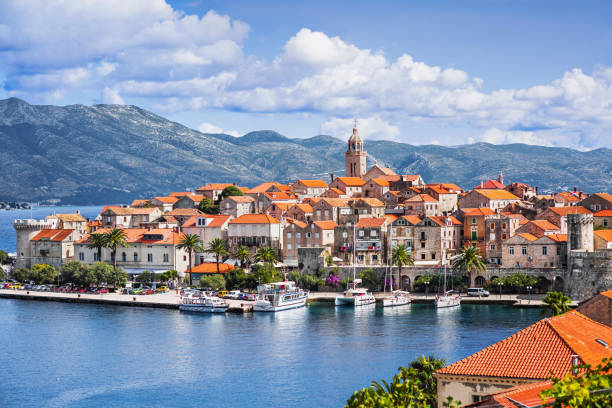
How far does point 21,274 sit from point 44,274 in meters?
4.82

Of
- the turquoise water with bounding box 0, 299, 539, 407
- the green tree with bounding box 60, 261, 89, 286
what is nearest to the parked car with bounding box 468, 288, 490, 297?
the turquoise water with bounding box 0, 299, 539, 407

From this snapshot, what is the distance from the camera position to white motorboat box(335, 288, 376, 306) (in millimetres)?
90938

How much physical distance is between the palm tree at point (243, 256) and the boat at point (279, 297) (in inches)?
386

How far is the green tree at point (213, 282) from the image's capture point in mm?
98250

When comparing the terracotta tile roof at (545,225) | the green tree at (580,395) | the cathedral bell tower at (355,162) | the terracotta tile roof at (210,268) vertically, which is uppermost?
the cathedral bell tower at (355,162)

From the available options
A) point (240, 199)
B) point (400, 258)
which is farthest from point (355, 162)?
point (400, 258)

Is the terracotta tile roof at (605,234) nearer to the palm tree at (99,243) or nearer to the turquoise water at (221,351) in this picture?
the turquoise water at (221,351)

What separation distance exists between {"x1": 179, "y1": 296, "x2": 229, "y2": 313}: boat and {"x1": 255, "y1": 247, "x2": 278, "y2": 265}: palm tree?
1163cm

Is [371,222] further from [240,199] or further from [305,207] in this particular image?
[240,199]

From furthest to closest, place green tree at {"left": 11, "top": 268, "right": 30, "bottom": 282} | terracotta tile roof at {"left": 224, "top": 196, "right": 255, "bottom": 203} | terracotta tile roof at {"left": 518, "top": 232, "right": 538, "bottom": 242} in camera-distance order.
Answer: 1. terracotta tile roof at {"left": 224, "top": 196, "right": 255, "bottom": 203}
2. green tree at {"left": 11, "top": 268, "right": 30, "bottom": 282}
3. terracotta tile roof at {"left": 518, "top": 232, "right": 538, "bottom": 242}

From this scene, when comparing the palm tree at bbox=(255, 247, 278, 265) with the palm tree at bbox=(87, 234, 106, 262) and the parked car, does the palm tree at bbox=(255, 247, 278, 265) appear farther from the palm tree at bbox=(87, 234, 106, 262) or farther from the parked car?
the parked car

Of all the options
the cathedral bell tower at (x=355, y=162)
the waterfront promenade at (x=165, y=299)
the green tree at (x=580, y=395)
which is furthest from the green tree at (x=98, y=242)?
the green tree at (x=580, y=395)

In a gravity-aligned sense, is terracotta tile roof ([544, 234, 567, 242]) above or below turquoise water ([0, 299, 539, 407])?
above

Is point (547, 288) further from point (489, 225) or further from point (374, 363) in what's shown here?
point (374, 363)
